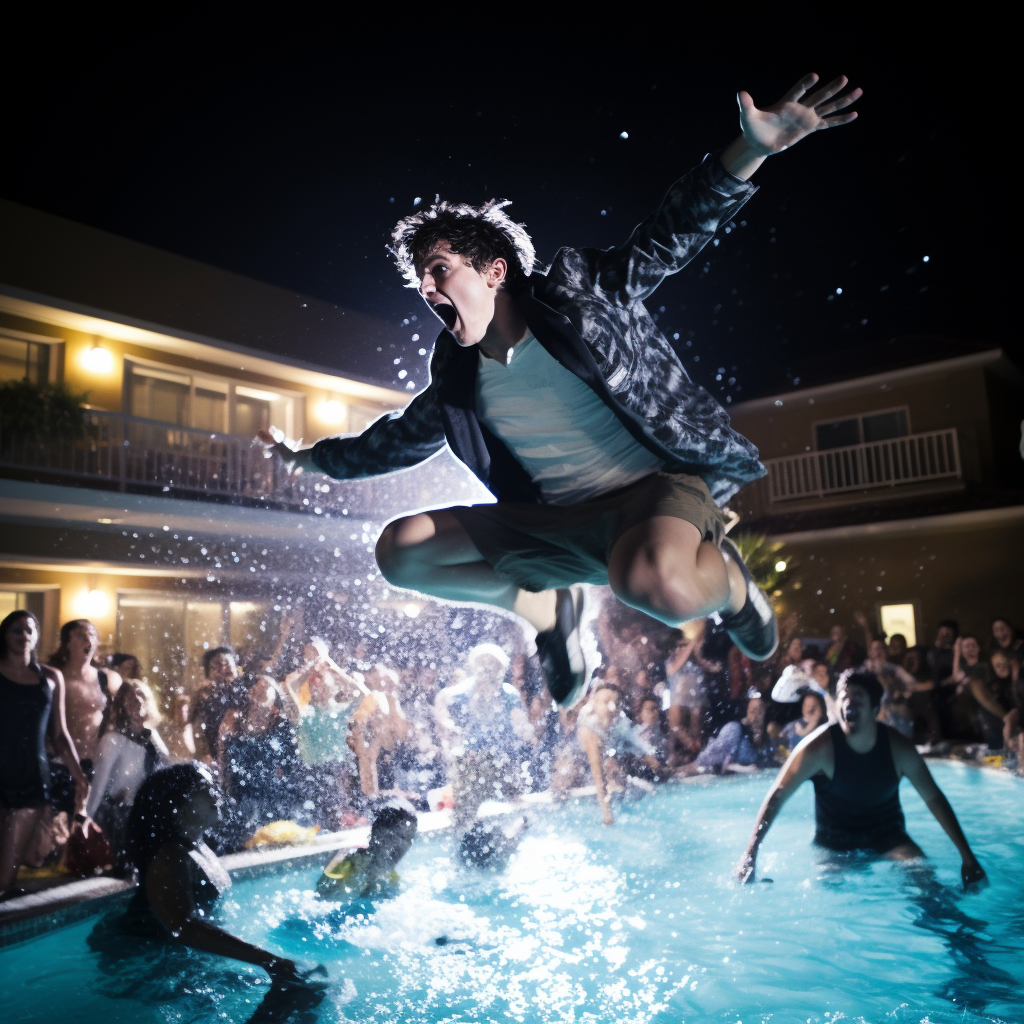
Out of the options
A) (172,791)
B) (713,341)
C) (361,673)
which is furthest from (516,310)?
(361,673)

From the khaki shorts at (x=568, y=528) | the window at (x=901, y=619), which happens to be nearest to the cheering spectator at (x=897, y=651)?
the window at (x=901, y=619)

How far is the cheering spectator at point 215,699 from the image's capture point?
504cm

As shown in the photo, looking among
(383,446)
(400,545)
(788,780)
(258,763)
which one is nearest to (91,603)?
(258,763)

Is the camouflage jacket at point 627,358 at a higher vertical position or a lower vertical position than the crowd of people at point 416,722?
higher

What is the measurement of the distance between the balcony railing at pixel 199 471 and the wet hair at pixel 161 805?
3.45 meters

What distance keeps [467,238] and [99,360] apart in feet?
19.4

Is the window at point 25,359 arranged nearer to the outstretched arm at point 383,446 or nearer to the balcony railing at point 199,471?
the balcony railing at point 199,471

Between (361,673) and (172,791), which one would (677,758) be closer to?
(361,673)

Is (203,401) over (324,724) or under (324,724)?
over

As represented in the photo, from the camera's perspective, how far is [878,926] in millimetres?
3871

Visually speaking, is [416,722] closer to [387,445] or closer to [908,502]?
[387,445]

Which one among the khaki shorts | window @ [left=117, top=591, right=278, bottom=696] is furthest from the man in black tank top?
window @ [left=117, top=591, right=278, bottom=696]

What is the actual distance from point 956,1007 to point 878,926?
2.58ft

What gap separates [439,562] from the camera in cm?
291
